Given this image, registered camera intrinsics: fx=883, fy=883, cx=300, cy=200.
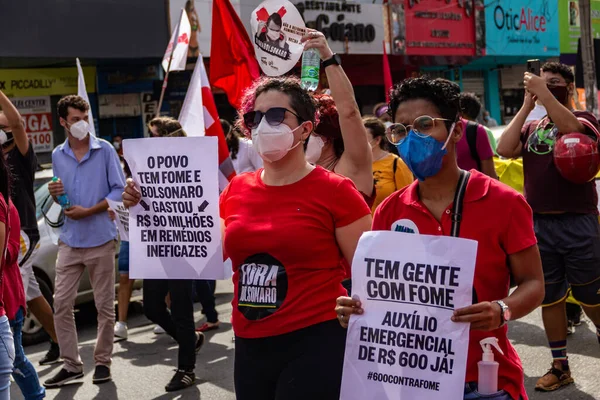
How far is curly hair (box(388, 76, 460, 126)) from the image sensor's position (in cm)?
290

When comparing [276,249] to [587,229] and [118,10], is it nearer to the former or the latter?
[587,229]

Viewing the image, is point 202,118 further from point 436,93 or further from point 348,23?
point 348,23

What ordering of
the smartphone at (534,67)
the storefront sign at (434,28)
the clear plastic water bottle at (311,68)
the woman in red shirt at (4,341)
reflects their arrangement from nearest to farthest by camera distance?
the woman in red shirt at (4,341) < the clear plastic water bottle at (311,68) < the smartphone at (534,67) < the storefront sign at (434,28)

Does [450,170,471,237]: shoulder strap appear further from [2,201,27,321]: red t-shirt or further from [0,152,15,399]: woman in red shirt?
[2,201,27,321]: red t-shirt

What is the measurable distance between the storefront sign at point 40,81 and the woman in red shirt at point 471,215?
15250 mm

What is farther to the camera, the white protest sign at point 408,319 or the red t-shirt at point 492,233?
the red t-shirt at point 492,233

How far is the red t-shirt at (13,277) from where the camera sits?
15.1ft

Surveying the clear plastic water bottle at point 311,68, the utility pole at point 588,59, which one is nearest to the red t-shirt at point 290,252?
the clear plastic water bottle at point 311,68

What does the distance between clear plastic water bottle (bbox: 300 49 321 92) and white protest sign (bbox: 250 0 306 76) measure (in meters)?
0.83

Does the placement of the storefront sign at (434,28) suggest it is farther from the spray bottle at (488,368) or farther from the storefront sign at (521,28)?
the spray bottle at (488,368)

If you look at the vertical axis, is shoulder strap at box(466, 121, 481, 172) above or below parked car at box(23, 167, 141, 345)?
above

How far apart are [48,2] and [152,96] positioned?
434 centimetres

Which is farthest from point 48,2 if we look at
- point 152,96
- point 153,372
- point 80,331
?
point 153,372

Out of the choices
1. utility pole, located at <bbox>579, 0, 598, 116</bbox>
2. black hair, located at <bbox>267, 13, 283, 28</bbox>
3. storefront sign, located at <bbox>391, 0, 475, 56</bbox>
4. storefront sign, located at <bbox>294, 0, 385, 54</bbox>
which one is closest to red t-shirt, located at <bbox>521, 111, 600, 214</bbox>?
black hair, located at <bbox>267, 13, 283, 28</bbox>
